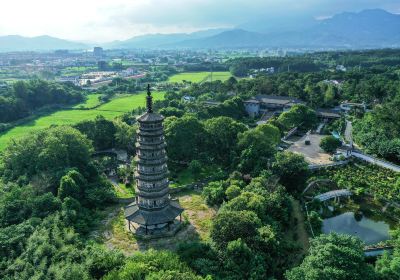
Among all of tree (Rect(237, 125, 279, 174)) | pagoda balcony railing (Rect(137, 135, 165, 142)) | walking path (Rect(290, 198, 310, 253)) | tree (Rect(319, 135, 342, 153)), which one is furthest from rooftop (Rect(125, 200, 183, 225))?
tree (Rect(319, 135, 342, 153))

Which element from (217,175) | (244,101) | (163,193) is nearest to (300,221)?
(217,175)

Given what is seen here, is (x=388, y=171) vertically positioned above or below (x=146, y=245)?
above

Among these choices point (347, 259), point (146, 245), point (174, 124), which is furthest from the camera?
point (174, 124)

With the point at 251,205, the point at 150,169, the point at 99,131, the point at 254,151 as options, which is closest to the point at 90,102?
the point at 99,131

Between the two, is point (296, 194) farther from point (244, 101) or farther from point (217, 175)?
point (244, 101)

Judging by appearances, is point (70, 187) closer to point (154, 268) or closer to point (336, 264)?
point (154, 268)

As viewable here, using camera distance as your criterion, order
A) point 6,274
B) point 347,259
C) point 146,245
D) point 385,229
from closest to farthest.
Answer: point 347,259, point 6,274, point 146,245, point 385,229

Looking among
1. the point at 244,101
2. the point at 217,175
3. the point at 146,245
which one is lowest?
the point at 146,245
